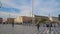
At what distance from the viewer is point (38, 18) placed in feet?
65.2

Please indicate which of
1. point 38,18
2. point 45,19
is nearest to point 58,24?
point 45,19

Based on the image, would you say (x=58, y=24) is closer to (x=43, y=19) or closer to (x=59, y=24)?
(x=59, y=24)

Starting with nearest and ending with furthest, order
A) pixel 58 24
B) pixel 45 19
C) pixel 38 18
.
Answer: pixel 58 24
pixel 45 19
pixel 38 18

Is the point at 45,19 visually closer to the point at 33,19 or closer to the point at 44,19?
the point at 44,19

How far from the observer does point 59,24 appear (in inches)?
671

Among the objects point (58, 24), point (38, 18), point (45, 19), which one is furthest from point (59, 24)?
point (38, 18)

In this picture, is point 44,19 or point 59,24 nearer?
point 59,24

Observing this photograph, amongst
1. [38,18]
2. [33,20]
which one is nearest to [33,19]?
[33,20]

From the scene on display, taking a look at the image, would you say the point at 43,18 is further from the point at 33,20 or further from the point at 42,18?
the point at 33,20

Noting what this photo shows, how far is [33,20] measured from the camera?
667 inches

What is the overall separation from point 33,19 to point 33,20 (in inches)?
31.6

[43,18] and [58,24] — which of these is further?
[43,18]

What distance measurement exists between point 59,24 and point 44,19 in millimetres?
2442

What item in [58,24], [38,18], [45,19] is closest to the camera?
[58,24]
